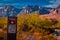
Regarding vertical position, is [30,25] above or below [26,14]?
below

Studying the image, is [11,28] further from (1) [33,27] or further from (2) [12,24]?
(1) [33,27]

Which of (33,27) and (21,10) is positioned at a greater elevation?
(21,10)

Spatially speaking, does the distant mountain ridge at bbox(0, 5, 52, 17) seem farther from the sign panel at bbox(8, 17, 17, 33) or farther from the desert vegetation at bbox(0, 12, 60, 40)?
the sign panel at bbox(8, 17, 17, 33)

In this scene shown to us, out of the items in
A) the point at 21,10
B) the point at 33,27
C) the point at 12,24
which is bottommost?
the point at 33,27

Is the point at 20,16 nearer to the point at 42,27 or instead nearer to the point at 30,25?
the point at 30,25

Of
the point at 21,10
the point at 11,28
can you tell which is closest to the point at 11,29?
the point at 11,28

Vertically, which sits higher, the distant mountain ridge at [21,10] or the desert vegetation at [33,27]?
the distant mountain ridge at [21,10]

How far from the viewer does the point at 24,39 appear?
4.03 m

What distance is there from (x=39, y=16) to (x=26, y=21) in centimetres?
34

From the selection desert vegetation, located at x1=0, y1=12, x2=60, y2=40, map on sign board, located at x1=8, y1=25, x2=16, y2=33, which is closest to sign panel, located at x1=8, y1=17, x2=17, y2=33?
map on sign board, located at x1=8, y1=25, x2=16, y2=33

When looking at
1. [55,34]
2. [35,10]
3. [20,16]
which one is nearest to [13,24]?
[20,16]

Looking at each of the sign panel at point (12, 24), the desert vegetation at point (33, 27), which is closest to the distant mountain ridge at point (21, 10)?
the desert vegetation at point (33, 27)

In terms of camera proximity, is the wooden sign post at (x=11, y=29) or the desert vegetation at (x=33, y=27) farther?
the desert vegetation at (x=33, y=27)

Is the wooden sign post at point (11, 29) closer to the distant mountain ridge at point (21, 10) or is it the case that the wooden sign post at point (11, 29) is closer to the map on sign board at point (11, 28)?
Answer: the map on sign board at point (11, 28)
